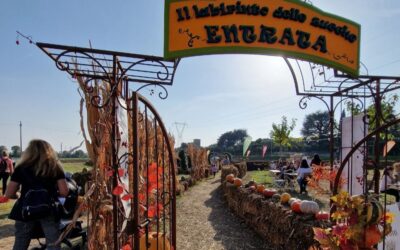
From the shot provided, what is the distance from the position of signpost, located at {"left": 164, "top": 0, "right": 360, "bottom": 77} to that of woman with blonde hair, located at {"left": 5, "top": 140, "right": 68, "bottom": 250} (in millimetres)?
1604

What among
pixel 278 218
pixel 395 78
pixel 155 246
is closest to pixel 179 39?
pixel 155 246

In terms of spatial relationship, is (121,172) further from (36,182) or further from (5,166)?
(5,166)

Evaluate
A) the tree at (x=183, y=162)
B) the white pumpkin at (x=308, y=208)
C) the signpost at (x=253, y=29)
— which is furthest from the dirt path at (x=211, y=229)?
the tree at (x=183, y=162)

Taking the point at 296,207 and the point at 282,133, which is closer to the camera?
the point at 296,207

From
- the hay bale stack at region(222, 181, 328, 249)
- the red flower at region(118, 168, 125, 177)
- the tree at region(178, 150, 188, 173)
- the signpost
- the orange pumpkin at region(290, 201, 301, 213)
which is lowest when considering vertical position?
the tree at region(178, 150, 188, 173)

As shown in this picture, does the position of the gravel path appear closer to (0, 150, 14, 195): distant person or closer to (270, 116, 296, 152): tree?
(0, 150, 14, 195): distant person

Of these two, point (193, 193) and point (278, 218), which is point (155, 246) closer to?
point (278, 218)

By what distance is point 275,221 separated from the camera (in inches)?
186

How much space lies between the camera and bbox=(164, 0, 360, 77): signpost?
266 cm

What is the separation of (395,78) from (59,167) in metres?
3.88

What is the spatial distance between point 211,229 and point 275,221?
6.11ft

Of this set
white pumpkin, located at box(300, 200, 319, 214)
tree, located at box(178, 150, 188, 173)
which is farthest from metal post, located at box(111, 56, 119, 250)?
tree, located at box(178, 150, 188, 173)

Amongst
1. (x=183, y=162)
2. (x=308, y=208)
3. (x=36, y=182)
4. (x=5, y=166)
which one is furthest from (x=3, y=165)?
(x=183, y=162)

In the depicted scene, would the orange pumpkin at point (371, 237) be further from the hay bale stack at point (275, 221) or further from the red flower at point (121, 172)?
the red flower at point (121, 172)
